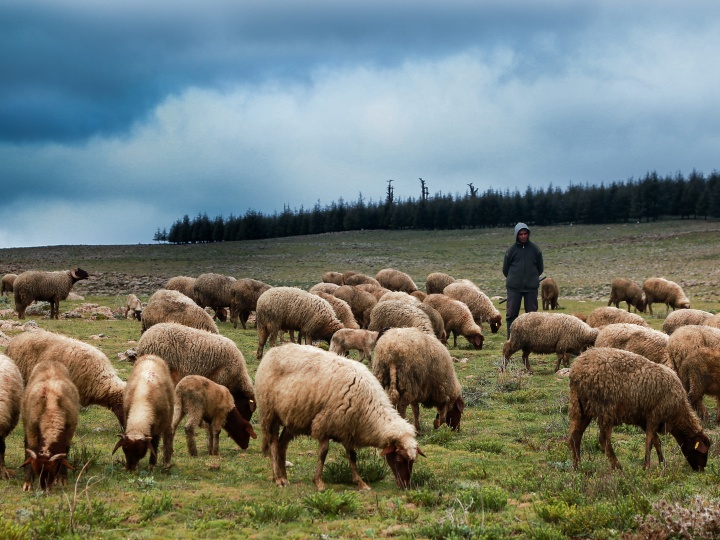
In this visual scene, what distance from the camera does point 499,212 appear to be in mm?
110250

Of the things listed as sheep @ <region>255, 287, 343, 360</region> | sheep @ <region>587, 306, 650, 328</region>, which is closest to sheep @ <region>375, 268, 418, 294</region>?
sheep @ <region>587, 306, 650, 328</region>

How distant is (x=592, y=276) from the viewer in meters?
50.9

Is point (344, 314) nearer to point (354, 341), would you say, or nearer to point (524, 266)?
point (354, 341)

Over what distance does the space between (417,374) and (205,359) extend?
3.82 m

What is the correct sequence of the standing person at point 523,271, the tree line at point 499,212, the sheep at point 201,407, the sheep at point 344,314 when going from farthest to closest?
the tree line at point 499,212, the sheep at point 344,314, the standing person at point 523,271, the sheep at point 201,407

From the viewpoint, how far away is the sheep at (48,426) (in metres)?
7.07

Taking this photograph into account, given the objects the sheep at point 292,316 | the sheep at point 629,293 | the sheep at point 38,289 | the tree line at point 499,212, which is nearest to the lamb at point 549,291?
the sheep at point 629,293

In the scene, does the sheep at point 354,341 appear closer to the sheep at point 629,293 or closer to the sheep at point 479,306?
the sheep at point 479,306

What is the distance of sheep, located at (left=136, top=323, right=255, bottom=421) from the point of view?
11.5 metres

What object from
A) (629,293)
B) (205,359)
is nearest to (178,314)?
(205,359)

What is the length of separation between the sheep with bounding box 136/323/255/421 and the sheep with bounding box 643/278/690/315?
24551 millimetres

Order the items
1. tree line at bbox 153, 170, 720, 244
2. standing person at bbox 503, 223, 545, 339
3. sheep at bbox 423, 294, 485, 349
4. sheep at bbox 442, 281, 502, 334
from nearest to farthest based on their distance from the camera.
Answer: standing person at bbox 503, 223, 545, 339 < sheep at bbox 423, 294, 485, 349 < sheep at bbox 442, 281, 502, 334 < tree line at bbox 153, 170, 720, 244

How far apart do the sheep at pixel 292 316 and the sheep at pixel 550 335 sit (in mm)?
4733

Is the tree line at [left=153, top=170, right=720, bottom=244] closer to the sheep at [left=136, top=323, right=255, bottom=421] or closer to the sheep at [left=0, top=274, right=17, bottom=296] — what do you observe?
the sheep at [left=0, top=274, right=17, bottom=296]
